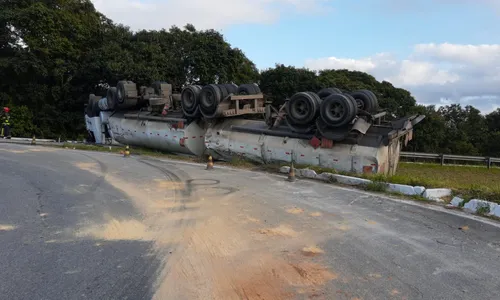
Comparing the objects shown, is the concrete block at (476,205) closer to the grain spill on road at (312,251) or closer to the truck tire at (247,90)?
the grain spill on road at (312,251)

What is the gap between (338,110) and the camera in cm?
930

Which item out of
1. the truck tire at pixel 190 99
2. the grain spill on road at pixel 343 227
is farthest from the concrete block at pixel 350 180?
the truck tire at pixel 190 99

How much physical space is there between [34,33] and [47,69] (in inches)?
86.2

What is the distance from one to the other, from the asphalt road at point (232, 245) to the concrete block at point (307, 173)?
1.31m

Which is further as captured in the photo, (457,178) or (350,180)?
(457,178)

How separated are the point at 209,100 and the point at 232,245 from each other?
844cm

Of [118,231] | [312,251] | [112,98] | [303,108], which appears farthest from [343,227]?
[112,98]

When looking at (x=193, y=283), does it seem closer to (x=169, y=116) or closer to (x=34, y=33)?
(x=169, y=116)

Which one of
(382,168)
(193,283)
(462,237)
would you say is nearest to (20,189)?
(193,283)

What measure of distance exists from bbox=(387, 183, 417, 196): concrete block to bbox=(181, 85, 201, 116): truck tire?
7.32 meters

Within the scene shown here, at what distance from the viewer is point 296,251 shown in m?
4.23

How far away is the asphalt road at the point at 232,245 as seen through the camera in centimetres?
336

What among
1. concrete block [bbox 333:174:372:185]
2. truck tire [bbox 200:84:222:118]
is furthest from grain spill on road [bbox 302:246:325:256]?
truck tire [bbox 200:84:222:118]

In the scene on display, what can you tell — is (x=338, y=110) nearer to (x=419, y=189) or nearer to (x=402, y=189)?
(x=402, y=189)
